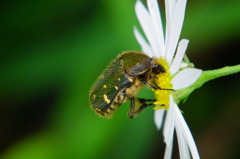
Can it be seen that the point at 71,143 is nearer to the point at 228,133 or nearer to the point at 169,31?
the point at 228,133

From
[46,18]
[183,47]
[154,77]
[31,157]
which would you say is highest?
[46,18]

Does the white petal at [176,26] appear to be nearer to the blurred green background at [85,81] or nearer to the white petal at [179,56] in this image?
the white petal at [179,56]

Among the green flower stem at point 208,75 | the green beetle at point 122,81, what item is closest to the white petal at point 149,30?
the green beetle at point 122,81

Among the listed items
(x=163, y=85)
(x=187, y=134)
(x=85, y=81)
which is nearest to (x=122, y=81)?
(x=163, y=85)

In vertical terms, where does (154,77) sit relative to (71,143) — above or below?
above

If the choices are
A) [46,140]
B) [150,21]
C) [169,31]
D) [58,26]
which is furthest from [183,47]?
[58,26]

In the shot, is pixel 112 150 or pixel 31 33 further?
pixel 31 33

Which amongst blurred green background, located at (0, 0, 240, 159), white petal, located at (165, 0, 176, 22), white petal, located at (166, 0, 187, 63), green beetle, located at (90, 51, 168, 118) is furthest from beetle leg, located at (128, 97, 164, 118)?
blurred green background, located at (0, 0, 240, 159)
